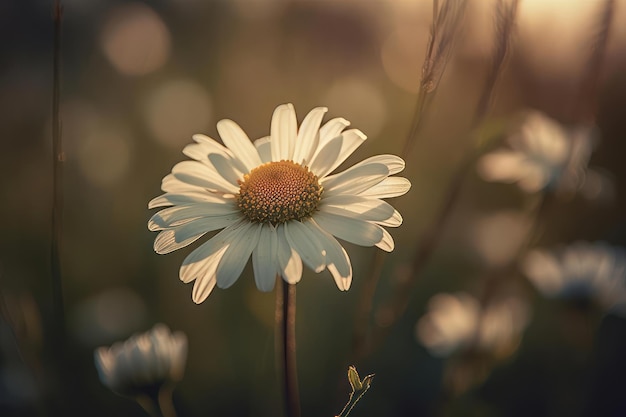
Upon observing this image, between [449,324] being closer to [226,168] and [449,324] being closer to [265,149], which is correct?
[265,149]

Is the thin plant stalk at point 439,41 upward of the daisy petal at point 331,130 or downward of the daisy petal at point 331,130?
upward

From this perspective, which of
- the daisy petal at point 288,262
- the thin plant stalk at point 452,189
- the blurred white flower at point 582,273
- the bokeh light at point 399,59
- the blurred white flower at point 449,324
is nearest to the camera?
the daisy petal at point 288,262

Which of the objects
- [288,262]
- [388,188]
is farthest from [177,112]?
[288,262]

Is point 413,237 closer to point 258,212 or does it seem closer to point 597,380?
point 597,380

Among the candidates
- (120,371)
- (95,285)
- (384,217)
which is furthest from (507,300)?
(95,285)

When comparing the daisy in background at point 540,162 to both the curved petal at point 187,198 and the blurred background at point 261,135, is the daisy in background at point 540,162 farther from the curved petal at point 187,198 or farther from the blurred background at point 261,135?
the curved petal at point 187,198

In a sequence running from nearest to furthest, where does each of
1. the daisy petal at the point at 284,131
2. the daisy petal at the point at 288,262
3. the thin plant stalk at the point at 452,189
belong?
the daisy petal at the point at 288,262 < the thin plant stalk at the point at 452,189 < the daisy petal at the point at 284,131

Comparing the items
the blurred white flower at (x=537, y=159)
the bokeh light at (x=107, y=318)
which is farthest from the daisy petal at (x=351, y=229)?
the bokeh light at (x=107, y=318)
